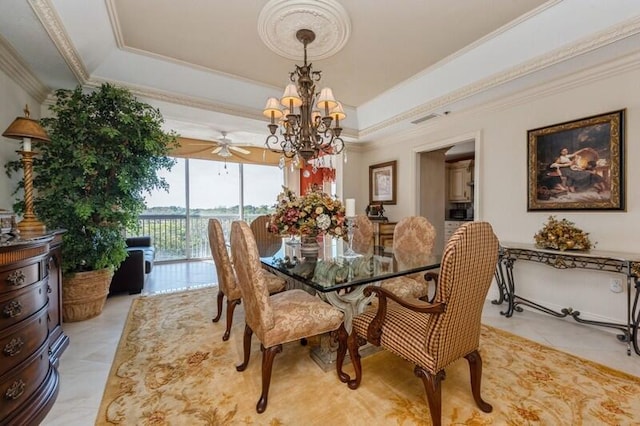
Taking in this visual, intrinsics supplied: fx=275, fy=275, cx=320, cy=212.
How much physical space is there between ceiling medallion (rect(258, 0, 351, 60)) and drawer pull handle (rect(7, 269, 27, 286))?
2338 millimetres

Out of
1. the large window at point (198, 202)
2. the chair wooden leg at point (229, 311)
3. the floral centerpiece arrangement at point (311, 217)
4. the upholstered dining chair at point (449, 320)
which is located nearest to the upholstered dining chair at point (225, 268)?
the chair wooden leg at point (229, 311)

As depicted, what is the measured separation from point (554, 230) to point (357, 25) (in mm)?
2614

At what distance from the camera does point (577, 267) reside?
2.48 m

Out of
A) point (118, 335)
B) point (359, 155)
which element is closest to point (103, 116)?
point (118, 335)

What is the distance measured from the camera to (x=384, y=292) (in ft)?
5.07

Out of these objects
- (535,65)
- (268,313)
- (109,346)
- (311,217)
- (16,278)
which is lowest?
(109,346)

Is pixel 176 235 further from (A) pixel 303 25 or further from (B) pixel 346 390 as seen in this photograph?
(B) pixel 346 390

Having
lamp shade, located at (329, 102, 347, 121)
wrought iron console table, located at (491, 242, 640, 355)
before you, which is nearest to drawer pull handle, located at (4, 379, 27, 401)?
lamp shade, located at (329, 102, 347, 121)

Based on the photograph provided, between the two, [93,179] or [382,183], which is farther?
[382,183]

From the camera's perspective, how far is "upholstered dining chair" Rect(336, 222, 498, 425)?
125 centimetres

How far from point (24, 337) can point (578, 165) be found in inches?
171

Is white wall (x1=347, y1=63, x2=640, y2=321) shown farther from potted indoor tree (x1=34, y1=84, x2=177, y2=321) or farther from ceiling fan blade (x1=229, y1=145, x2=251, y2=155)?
potted indoor tree (x1=34, y1=84, x2=177, y2=321)

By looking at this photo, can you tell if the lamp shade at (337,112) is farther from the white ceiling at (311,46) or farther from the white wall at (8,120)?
the white wall at (8,120)

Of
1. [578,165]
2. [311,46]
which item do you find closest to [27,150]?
[311,46]
